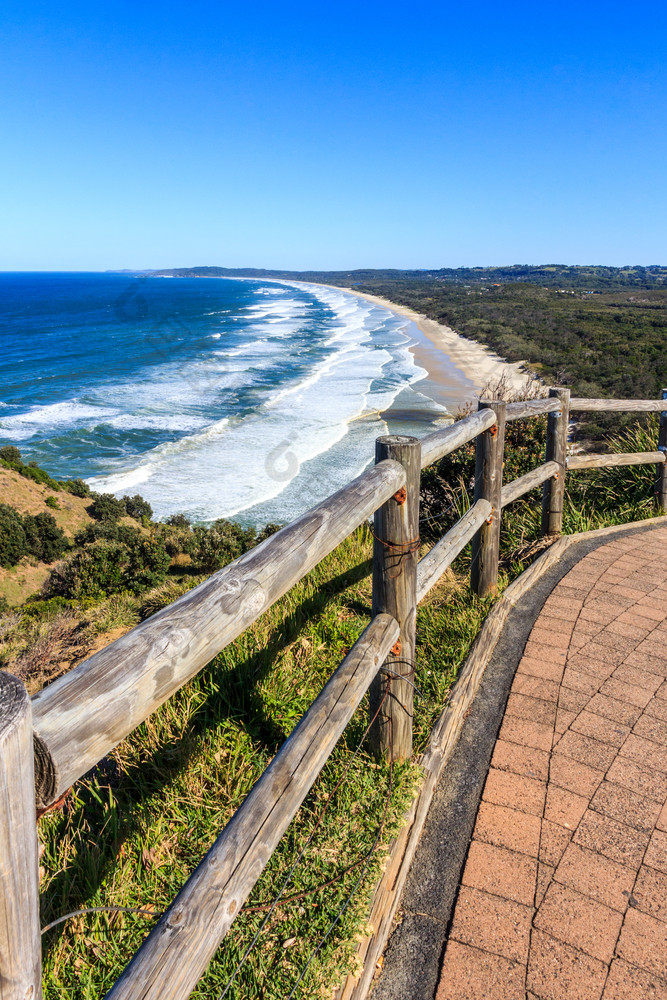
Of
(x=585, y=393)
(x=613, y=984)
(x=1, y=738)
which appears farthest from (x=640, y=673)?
(x=585, y=393)

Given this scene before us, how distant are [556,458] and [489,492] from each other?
1.34 meters

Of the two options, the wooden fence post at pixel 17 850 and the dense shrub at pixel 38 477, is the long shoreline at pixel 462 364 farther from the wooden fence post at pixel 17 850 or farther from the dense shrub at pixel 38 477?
the wooden fence post at pixel 17 850

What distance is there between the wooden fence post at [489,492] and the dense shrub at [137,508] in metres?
14.5

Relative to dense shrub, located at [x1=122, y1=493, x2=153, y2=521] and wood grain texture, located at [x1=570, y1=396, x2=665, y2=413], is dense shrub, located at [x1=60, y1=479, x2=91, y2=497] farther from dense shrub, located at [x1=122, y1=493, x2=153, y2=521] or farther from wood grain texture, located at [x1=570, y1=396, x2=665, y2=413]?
wood grain texture, located at [x1=570, y1=396, x2=665, y2=413]

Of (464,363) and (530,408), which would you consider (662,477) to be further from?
(464,363)

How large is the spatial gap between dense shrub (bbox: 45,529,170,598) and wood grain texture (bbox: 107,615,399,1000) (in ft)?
36.8

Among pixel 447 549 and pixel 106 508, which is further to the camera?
pixel 106 508

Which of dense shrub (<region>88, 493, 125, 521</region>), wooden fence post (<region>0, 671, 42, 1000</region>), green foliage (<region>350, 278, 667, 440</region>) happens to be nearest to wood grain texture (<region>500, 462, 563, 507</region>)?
wooden fence post (<region>0, 671, 42, 1000</region>)

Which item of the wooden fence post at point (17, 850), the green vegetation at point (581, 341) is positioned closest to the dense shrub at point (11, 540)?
the green vegetation at point (581, 341)

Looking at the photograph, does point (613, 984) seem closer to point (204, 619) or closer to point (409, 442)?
point (204, 619)

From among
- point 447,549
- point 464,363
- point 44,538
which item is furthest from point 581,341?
point 447,549

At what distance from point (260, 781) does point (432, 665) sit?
1.91 m

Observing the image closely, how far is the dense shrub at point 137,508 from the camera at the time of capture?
18.0m

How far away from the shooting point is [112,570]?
13.6m
